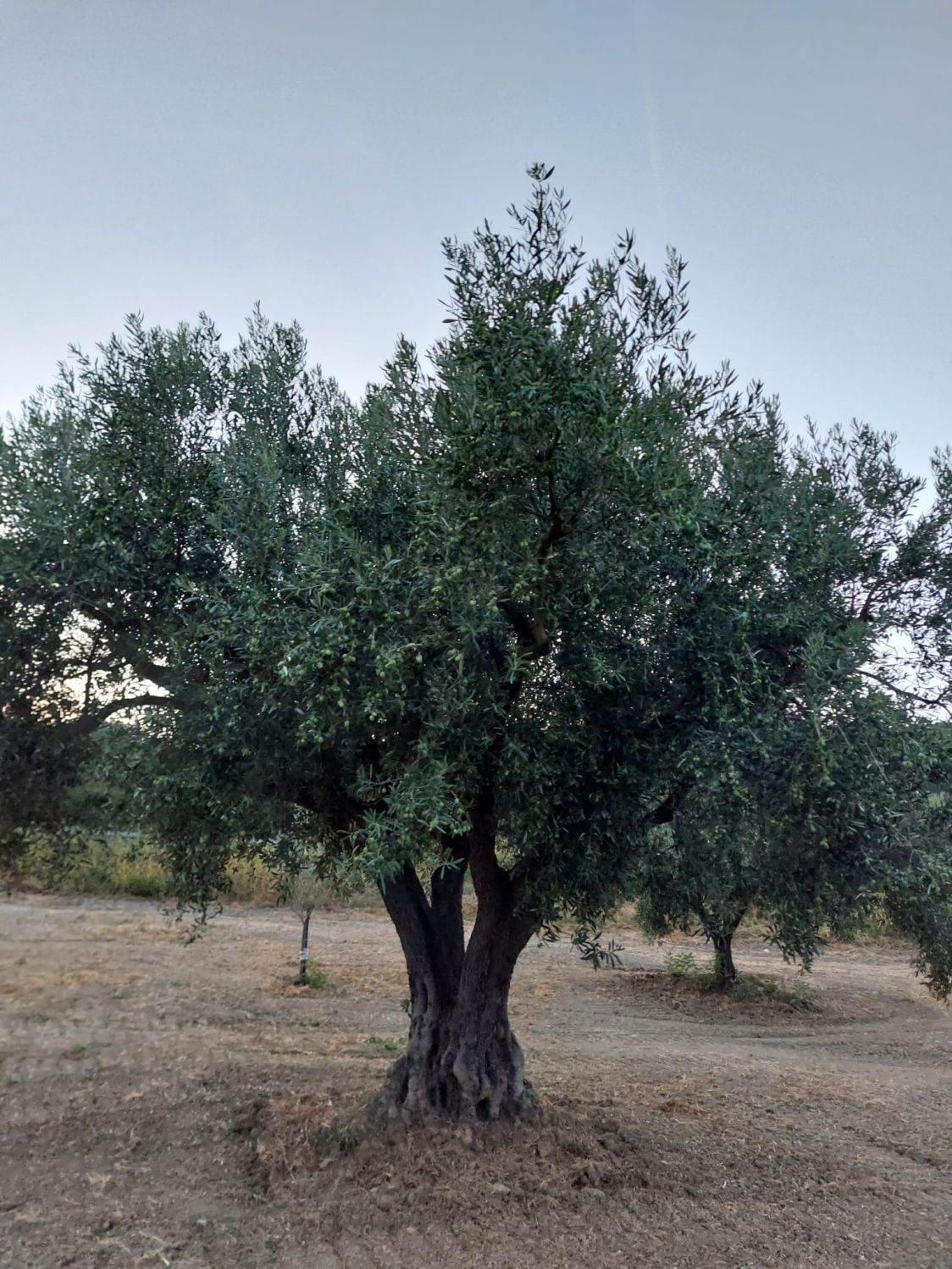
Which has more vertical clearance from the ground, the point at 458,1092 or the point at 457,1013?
the point at 457,1013

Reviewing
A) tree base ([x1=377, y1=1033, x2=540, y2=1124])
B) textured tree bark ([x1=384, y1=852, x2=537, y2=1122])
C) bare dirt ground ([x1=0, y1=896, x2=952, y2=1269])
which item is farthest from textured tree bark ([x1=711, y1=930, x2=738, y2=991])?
tree base ([x1=377, y1=1033, x2=540, y2=1124])

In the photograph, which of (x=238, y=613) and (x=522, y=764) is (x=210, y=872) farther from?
(x=522, y=764)

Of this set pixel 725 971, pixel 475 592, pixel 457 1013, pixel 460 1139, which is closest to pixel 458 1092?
pixel 460 1139

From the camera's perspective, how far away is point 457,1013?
967cm

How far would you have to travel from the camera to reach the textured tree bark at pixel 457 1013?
9.43 meters

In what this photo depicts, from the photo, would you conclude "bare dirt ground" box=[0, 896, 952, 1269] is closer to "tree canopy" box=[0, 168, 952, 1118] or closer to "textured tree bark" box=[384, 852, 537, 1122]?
"textured tree bark" box=[384, 852, 537, 1122]

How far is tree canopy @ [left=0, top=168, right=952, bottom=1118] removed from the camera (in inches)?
253

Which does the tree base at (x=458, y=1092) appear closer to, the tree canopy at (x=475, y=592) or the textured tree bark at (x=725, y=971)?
the tree canopy at (x=475, y=592)

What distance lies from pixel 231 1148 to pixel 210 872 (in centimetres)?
327

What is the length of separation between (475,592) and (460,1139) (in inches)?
242

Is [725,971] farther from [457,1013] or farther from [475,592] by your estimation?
[475,592]

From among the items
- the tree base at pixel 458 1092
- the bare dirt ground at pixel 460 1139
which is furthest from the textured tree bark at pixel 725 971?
the tree base at pixel 458 1092

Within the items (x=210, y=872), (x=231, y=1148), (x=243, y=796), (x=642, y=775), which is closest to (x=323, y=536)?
(x=243, y=796)

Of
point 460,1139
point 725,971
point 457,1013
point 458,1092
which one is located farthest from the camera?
point 725,971
